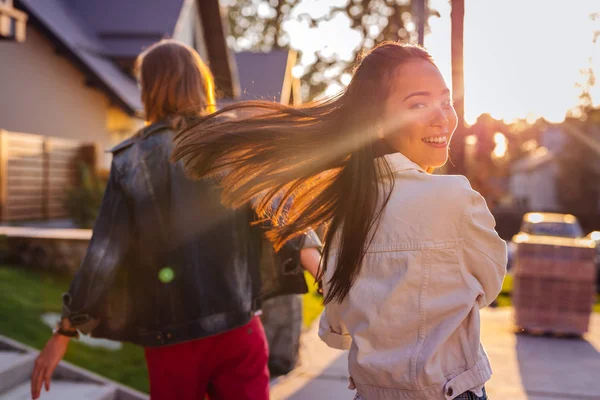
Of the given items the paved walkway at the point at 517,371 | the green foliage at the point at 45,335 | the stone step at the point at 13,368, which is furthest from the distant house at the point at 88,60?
the stone step at the point at 13,368

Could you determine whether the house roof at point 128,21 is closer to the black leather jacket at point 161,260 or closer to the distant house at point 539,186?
the black leather jacket at point 161,260

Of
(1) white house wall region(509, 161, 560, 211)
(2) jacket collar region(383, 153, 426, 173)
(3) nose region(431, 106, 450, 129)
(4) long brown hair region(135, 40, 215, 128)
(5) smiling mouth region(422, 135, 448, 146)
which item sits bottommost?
(2) jacket collar region(383, 153, 426, 173)

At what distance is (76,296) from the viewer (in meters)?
2.49

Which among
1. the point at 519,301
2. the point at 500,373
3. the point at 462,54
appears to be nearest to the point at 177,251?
the point at 462,54

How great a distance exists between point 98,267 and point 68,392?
2.39 m

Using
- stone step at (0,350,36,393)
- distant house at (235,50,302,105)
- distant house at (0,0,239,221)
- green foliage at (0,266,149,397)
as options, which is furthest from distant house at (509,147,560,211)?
stone step at (0,350,36,393)

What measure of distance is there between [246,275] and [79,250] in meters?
5.49

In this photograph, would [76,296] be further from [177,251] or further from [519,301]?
[519,301]

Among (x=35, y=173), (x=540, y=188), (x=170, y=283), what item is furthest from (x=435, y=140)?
→ (x=540, y=188)

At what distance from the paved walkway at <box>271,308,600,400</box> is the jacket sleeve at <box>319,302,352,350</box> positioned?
2918 mm

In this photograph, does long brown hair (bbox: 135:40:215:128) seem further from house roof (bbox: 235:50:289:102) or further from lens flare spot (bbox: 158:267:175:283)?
house roof (bbox: 235:50:289:102)

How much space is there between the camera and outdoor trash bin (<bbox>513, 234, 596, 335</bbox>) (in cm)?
797

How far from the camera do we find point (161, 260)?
8.14 feet

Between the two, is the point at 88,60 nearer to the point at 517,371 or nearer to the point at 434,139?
the point at 517,371
